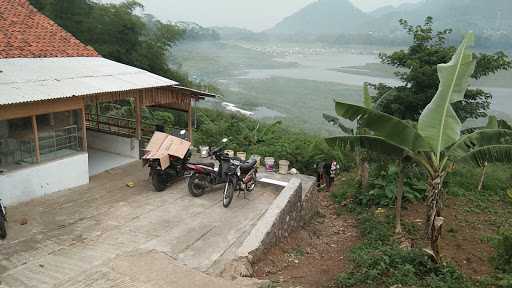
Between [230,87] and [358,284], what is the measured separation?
140 feet

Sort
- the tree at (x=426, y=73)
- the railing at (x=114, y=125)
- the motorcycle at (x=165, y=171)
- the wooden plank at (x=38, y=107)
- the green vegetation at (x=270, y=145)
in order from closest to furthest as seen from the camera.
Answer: the wooden plank at (x=38, y=107) < the motorcycle at (x=165, y=171) < the railing at (x=114, y=125) < the green vegetation at (x=270, y=145) < the tree at (x=426, y=73)

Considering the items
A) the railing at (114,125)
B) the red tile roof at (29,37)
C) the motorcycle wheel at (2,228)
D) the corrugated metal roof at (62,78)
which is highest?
the red tile roof at (29,37)

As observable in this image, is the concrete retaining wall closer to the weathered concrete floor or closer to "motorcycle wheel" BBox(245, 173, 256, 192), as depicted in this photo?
the weathered concrete floor

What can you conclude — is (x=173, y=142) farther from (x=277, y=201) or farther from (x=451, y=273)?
(x=451, y=273)

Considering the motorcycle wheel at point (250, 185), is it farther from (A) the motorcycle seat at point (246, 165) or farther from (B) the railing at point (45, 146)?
(B) the railing at point (45, 146)

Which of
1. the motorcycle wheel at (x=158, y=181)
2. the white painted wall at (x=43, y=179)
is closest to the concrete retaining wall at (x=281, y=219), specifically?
the motorcycle wheel at (x=158, y=181)

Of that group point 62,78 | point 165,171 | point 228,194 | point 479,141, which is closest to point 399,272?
point 479,141

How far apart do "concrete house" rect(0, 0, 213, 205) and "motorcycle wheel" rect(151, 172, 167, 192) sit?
1395mm

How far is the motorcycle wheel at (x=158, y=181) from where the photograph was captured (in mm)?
8438

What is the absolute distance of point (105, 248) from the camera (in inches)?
239

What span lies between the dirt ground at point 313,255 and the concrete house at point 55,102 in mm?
4316

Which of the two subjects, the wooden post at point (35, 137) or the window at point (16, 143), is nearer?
the wooden post at point (35, 137)

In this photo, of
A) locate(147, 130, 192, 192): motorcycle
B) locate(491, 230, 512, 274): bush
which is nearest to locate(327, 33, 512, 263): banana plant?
locate(491, 230, 512, 274): bush

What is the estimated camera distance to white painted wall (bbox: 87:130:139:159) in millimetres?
10492
